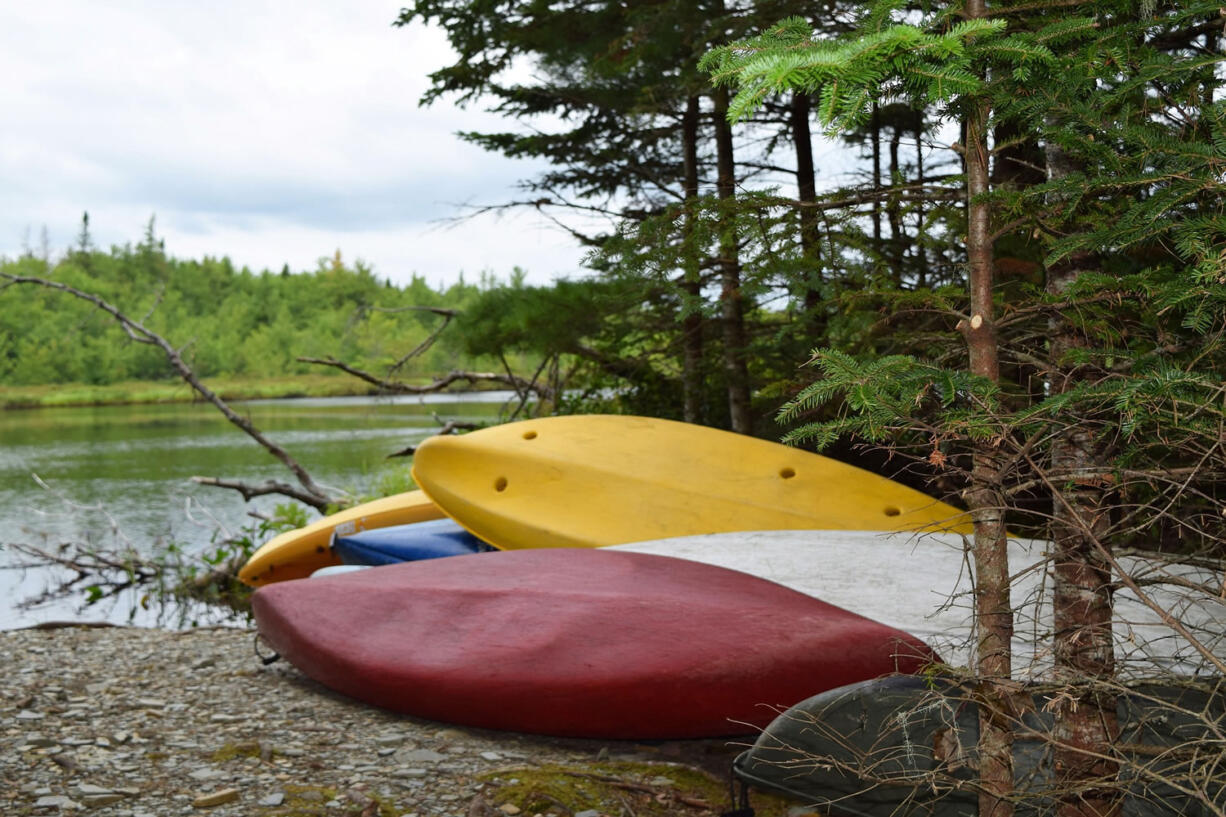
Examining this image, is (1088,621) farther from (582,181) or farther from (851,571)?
(582,181)

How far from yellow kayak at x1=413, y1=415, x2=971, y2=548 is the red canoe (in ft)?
2.35

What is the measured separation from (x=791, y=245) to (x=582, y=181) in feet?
16.1

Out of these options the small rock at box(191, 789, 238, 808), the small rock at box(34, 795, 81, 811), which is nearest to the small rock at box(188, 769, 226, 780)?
the small rock at box(191, 789, 238, 808)

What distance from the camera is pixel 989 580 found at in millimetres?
1873

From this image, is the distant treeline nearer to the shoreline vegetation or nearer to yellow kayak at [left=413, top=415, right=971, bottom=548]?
the shoreline vegetation

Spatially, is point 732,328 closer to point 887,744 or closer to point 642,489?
point 642,489

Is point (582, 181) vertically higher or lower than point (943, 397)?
higher

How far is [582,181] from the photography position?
7371 millimetres

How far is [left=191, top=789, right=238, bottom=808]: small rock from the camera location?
2676 mm

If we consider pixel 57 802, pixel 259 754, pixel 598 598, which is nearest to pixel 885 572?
pixel 598 598

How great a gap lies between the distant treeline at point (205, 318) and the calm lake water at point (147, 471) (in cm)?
629

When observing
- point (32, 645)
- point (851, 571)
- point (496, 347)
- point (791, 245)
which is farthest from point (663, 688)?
point (496, 347)

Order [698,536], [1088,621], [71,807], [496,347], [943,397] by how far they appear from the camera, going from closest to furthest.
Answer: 1. [943,397]
2. [1088,621]
3. [71,807]
4. [698,536]
5. [496,347]

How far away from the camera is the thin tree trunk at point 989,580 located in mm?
1857
